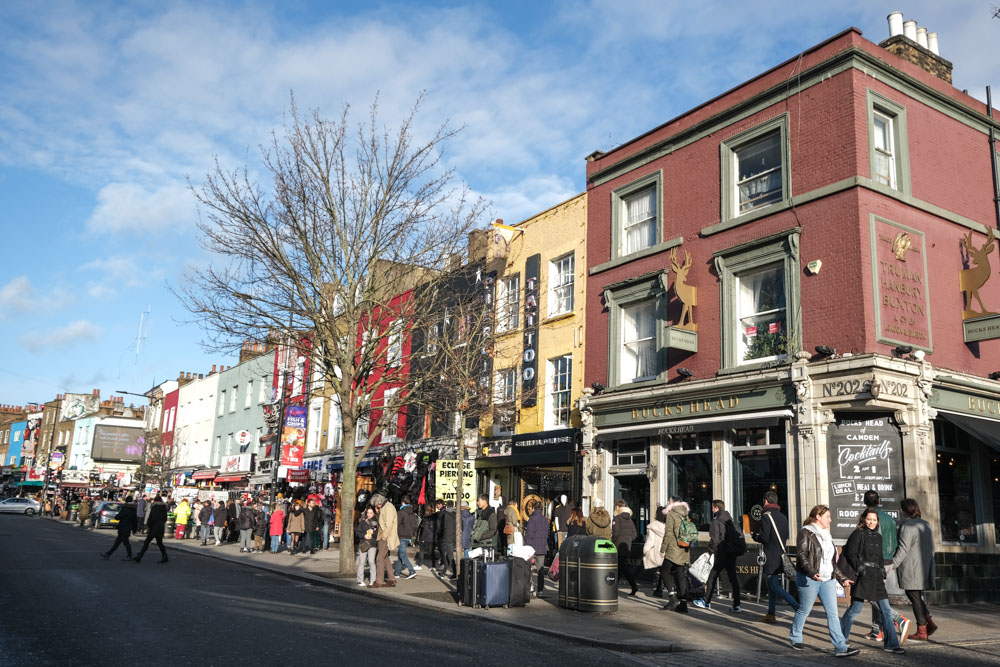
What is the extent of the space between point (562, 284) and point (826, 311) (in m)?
8.79

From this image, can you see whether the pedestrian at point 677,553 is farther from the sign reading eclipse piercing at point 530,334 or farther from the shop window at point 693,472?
the sign reading eclipse piercing at point 530,334

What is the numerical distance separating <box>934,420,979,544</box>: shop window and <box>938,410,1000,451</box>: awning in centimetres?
54

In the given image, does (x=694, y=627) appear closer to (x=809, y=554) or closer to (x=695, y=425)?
(x=809, y=554)

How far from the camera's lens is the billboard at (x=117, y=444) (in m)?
75.9

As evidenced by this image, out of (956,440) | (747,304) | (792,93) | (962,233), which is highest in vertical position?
(792,93)

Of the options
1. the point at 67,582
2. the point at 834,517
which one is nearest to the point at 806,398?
the point at 834,517

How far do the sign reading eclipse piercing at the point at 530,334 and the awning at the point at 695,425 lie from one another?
11.4 feet

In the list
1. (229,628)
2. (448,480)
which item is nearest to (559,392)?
(448,480)

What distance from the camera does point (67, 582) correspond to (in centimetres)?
1396

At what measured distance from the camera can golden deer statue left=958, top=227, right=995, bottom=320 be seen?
15969mm

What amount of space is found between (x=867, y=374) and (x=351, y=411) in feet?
33.8

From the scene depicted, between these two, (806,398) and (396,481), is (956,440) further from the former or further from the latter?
(396,481)

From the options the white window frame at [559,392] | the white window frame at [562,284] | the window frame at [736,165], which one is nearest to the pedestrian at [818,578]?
the window frame at [736,165]

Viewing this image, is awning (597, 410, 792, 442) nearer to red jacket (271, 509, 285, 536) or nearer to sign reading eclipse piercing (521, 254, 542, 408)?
sign reading eclipse piercing (521, 254, 542, 408)
